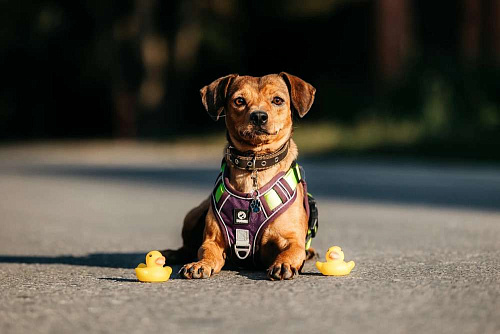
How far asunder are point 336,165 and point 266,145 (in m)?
12.5

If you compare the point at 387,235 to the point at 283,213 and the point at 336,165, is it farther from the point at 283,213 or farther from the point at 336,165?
the point at 336,165

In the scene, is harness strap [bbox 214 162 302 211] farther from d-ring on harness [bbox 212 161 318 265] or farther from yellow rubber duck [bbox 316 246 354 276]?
yellow rubber duck [bbox 316 246 354 276]

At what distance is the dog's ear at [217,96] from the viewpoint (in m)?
5.70

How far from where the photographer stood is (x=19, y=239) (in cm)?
804

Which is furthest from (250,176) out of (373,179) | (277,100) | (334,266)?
(373,179)

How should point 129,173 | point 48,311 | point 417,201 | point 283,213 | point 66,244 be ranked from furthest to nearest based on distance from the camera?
point 129,173
point 417,201
point 66,244
point 283,213
point 48,311

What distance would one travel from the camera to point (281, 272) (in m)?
4.92

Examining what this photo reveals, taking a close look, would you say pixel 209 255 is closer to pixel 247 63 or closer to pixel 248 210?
pixel 248 210

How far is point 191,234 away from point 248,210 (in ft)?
2.84

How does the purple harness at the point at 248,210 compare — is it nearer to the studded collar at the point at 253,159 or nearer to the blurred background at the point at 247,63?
the studded collar at the point at 253,159

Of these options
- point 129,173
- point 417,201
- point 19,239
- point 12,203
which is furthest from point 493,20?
point 19,239

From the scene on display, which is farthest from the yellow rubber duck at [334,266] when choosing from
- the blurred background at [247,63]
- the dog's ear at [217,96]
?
the blurred background at [247,63]

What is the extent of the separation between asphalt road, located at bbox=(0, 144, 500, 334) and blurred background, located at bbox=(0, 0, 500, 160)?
22.8 feet

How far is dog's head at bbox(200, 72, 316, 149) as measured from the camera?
17.3 ft
